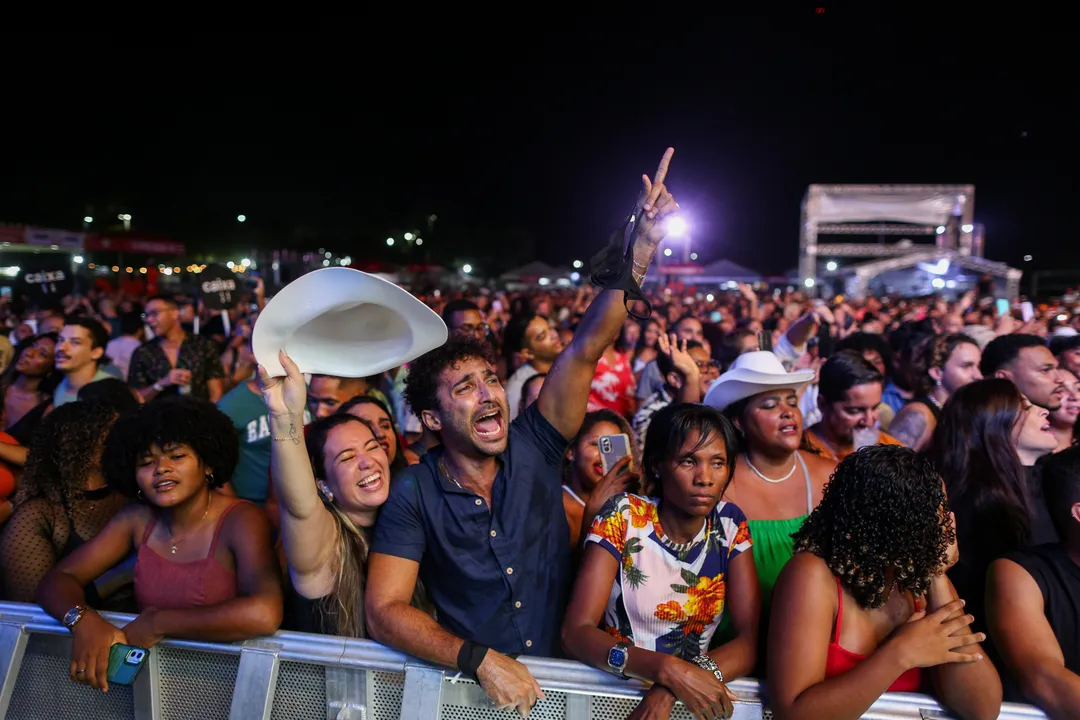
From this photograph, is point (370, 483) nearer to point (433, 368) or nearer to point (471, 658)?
point (433, 368)

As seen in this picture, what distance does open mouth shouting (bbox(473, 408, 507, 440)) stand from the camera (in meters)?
2.35

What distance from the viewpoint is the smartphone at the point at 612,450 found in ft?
10.2

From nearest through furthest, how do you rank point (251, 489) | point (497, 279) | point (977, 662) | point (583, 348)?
1. point (977, 662)
2. point (583, 348)
3. point (251, 489)
4. point (497, 279)

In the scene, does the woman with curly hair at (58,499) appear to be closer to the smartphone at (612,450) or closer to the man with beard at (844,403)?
the smartphone at (612,450)

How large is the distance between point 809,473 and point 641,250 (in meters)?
1.41

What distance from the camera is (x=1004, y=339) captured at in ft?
14.8

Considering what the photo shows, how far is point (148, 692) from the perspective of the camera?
7.29 feet

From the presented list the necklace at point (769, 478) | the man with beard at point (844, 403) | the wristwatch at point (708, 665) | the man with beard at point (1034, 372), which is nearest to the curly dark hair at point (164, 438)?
the wristwatch at point (708, 665)

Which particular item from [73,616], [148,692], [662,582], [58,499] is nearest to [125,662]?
[148,692]

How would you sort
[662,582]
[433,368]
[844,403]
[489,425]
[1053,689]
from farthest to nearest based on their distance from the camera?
[844,403] → [433,368] → [489,425] → [662,582] → [1053,689]

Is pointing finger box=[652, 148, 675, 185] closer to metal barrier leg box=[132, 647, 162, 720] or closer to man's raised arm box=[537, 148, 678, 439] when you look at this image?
man's raised arm box=[537, 148, 678, 439]

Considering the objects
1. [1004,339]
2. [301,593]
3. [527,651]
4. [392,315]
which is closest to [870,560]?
[527,651]

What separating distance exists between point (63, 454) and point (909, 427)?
442 centimetres

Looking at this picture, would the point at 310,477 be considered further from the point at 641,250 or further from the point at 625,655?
the point at 641,250
